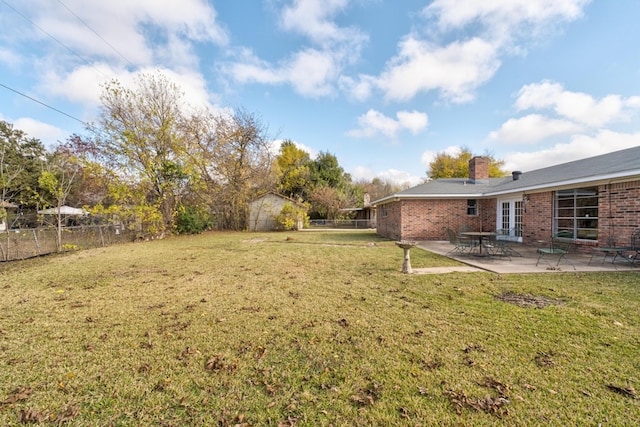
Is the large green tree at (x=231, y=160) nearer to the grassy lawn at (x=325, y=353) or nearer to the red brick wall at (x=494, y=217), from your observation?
the red brick wall at (x=494, y=217)

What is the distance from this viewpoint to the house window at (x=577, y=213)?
9.16 m

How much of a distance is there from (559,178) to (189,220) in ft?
66.0

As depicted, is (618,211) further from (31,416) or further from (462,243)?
(31,416)

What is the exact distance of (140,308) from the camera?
4.52m

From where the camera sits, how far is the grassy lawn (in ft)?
7.03

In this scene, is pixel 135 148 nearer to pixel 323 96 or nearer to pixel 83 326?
pixel 323 96

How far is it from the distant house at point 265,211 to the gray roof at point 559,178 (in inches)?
430

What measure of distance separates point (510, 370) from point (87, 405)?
366 centimetres

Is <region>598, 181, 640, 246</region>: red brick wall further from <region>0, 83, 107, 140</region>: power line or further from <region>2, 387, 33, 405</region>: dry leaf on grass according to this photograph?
<region>0, 83, 107, 140</region>: power line

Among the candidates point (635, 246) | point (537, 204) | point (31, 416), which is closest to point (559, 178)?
point (537, 204)

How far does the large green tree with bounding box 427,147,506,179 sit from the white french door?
65.2ft

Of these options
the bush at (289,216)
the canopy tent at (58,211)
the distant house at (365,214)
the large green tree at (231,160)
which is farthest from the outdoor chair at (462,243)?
the distant house at (365,214)

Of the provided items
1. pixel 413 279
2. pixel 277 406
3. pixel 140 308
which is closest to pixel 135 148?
pixel 140 308

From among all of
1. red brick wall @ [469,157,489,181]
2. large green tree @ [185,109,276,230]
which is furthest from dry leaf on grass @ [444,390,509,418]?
large green tree @ [185,109,276,230]
